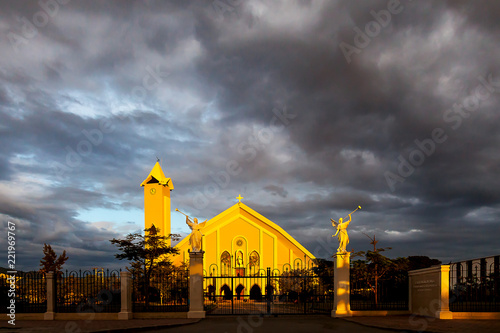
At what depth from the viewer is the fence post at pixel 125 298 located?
20688mm

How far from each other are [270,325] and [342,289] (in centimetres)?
450

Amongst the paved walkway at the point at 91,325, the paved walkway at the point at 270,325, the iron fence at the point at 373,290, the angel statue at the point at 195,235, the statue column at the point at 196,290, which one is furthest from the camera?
the iron fence at the point at 373,290

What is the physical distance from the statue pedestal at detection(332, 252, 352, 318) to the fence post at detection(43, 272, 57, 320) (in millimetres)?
13154

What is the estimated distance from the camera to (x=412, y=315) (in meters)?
20.8

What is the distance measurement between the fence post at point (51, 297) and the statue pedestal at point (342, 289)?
43.2ft

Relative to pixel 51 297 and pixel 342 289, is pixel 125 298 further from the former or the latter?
pixel 342 289

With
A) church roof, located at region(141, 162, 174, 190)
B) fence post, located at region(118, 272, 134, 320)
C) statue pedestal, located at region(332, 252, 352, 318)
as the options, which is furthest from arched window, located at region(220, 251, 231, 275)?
statue pedestal, located at region(332, 252, 352, 318)

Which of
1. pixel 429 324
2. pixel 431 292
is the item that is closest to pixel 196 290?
pixel 429 324

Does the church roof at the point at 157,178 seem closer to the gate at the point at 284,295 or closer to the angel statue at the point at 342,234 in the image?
the gate at the point at 284,295

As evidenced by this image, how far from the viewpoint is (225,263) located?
46.0 m

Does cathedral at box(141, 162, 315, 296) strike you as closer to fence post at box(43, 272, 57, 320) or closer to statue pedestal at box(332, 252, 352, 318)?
fence post at box(43, 272, 57, 320)

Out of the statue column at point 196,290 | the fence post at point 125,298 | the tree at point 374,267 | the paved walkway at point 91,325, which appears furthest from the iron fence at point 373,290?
the fence post at point 125,298

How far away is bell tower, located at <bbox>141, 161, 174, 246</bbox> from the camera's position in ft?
165

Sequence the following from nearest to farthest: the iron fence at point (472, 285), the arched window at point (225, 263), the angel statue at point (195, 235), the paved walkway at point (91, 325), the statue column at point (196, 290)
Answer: the paved walkway at point (91, 325) < the iron fence at point (472, 285) < the statue column at point (196, 290) < the angel statue at point (195, 235) < the arched window at point (225, 263)
